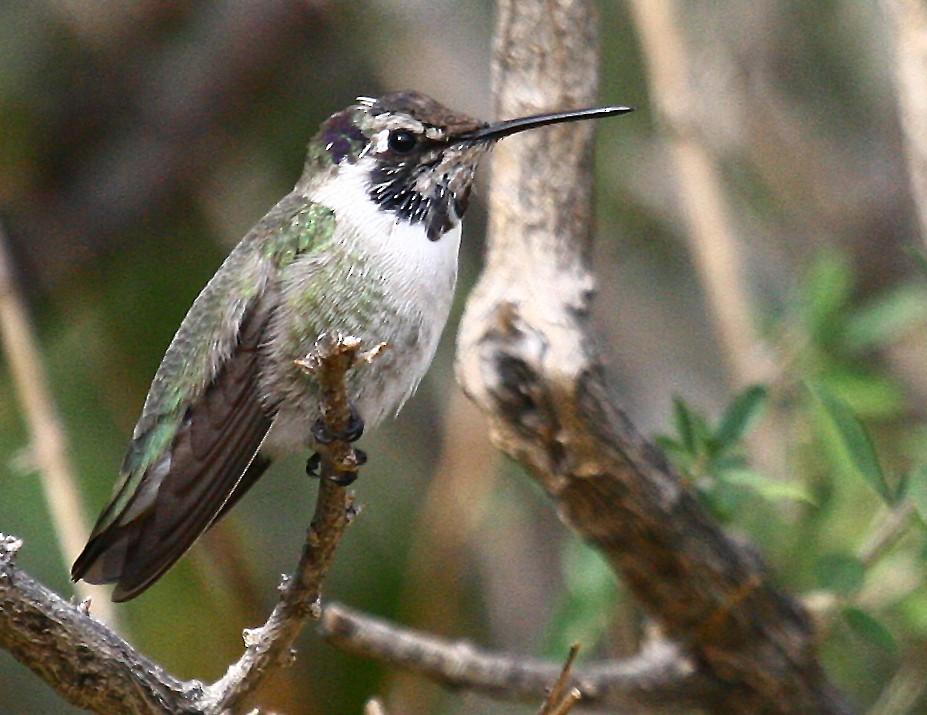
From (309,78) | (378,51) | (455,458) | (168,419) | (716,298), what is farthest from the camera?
(309,78)

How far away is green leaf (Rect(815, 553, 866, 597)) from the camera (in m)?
2.61

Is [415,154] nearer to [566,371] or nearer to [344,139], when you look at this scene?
[344,139]

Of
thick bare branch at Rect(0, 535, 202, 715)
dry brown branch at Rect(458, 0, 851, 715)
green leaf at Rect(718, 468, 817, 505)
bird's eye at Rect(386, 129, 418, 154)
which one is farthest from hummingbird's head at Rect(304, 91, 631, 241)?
thick bare branch at Rect(0, 535, 202, 715)

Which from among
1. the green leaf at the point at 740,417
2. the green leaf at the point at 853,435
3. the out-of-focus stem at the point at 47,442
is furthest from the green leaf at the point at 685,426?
the out-of-focus stem at the point at 47,442

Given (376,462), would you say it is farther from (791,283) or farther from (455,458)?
(791,283)

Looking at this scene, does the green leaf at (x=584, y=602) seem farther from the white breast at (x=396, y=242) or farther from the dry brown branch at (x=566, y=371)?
the white breast at (x=396, y=242)

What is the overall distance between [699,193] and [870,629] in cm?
145

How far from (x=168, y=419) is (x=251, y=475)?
0.59 feet

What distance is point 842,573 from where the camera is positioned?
8.59ft

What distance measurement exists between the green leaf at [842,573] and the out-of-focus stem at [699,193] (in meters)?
1.03

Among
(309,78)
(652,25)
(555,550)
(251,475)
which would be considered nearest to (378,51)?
(309,78)

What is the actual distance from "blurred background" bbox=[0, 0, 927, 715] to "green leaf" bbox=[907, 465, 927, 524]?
4.15 feet

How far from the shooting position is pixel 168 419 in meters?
2.49

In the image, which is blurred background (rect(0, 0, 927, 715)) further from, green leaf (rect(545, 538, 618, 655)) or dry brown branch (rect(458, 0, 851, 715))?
dry brown branch (rect(458, 0, 851, 715))
